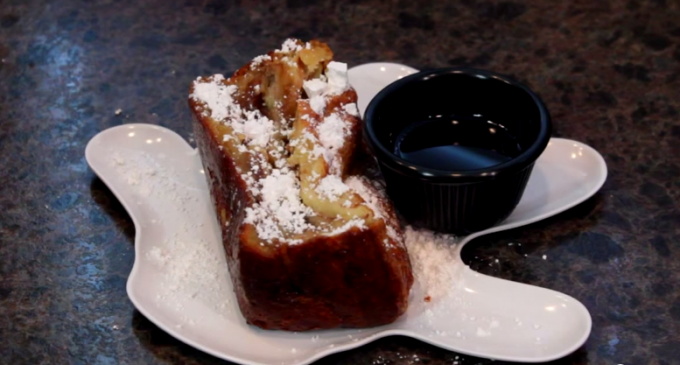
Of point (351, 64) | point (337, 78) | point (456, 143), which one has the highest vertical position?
point (337, 78)

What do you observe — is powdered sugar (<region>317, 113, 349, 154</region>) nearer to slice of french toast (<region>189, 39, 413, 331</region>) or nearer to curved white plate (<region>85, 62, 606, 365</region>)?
slice of french toast (<region>189, 39, 413, 331</region>)

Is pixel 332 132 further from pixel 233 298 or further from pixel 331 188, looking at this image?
pixel 233 298

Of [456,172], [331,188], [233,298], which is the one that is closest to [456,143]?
[456,172]

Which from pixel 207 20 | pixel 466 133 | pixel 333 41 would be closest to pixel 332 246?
Answer: pixel 466 133

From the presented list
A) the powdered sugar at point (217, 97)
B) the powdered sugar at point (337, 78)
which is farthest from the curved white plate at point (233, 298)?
the powdered sugar at point (337, 78)

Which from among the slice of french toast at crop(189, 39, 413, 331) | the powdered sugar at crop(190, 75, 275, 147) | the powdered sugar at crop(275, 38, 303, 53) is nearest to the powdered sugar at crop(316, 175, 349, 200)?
the slice of french toast at crop(189, 39, 413, 331)

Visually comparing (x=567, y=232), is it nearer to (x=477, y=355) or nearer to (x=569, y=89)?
(x=477, y=355)
